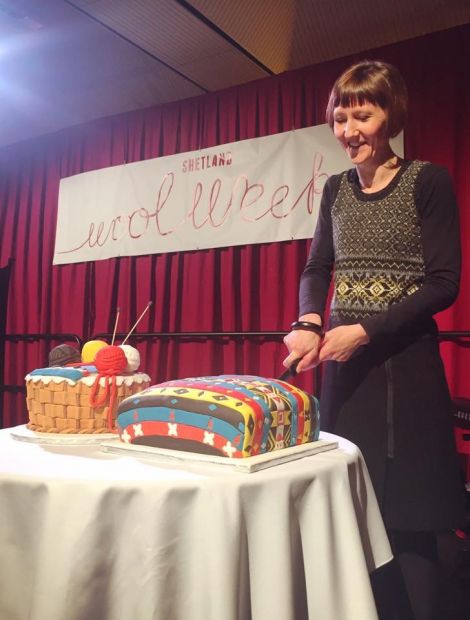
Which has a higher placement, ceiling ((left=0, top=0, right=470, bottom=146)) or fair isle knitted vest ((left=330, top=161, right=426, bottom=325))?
ceiling ((left=0, top=0, right=470, bottom=146))

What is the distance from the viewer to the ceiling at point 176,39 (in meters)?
2.51

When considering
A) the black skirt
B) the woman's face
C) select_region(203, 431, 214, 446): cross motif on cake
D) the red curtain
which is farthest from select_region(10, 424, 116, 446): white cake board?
the red curtain

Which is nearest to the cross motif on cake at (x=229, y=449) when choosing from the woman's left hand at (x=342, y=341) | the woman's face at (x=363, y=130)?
the woman's left hand at (x=342, y=341)

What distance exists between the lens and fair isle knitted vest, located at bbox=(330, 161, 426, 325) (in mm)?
1059

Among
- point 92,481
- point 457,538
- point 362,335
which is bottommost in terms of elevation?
point 457,538

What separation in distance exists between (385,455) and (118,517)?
0.59m

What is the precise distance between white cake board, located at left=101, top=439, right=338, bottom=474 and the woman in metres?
0.24

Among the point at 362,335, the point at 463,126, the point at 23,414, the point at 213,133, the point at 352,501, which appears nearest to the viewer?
the point at 352,501

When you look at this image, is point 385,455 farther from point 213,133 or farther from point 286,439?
point 213,133

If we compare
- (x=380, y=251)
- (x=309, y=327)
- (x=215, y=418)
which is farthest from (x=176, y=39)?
(x=215, y=418)

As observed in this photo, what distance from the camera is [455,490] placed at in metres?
1.00

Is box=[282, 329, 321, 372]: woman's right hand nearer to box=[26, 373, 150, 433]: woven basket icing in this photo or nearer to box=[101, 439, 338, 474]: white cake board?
box=[101, 439, 338, 474]: white cake board

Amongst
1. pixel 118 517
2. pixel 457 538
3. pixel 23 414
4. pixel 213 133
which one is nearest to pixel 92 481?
pixel 118 517

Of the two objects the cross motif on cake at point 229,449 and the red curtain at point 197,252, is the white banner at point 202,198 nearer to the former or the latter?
the red curtain at point 197,252
